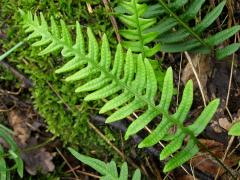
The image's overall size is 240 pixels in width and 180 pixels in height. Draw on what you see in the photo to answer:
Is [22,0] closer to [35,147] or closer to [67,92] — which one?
[67,92]

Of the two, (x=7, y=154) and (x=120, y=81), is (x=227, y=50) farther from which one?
(x=7, y=154)

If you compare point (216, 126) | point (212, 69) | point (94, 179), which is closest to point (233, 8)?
point (212, 69)

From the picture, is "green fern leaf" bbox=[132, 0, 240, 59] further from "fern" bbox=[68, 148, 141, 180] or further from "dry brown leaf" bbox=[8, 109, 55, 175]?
"dry brown leaf" bbox=[8, 109, 55, 175]

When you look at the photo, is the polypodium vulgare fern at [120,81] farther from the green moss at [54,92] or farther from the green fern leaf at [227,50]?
the green moss at [54,92]

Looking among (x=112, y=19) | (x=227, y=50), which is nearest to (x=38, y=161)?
(x=112, y=19)

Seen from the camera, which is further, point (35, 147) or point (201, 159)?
point (35, 147)

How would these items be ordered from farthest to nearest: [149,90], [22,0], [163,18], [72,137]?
[72,137] → [22,0] → [163,18] → [149,90]

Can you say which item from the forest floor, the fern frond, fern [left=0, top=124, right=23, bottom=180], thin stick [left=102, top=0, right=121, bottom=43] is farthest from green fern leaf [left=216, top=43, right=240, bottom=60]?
fern [left=0, top=124, right=23, bottom=180]
